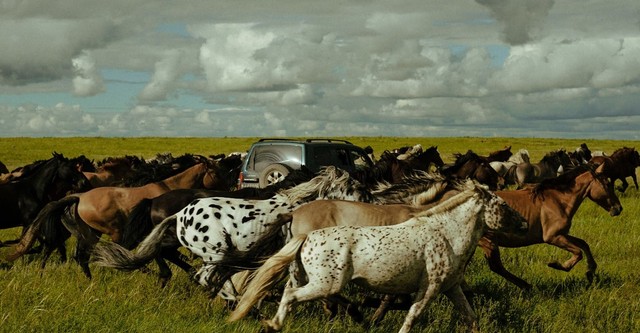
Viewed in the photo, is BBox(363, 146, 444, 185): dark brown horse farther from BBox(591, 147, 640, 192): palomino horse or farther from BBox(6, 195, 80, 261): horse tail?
BBox(591, 147, 640, 192): palomino horse

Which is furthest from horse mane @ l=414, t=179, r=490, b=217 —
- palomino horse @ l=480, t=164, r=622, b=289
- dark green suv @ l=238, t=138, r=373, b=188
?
dark green suv @ l=238, t=138, r=373, b=188

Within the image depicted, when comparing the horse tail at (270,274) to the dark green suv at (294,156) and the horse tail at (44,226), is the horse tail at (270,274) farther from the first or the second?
the dark green suv at (294,156)

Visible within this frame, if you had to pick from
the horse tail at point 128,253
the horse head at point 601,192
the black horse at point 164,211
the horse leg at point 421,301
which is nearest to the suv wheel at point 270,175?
the black horse at point 164,211

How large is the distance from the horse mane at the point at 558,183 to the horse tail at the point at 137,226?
18.6 feet

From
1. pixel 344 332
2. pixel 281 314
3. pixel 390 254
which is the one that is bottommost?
pixel 344 332

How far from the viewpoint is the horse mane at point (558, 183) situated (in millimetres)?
10133

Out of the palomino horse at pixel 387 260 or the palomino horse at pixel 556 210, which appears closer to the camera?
the palomino horse at pixel 387 260

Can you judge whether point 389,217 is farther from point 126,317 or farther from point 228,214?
point 126,317

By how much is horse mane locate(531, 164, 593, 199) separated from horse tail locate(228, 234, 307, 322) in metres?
5.57

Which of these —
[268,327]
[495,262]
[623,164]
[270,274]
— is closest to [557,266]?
[495,262]

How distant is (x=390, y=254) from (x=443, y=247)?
571 mm

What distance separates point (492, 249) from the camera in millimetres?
9008

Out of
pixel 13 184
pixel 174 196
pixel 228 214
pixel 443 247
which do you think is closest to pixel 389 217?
pixel 443 247

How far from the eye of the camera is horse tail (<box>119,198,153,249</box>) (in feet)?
28.9
